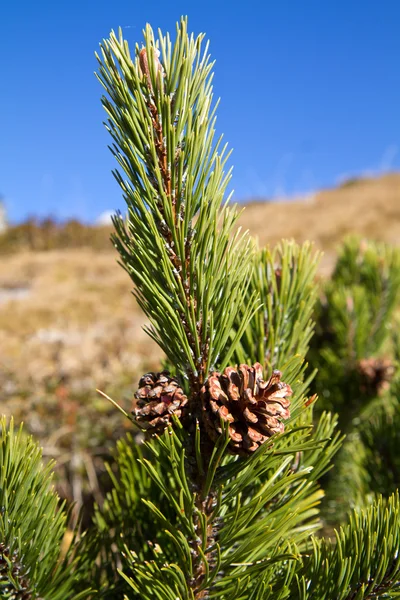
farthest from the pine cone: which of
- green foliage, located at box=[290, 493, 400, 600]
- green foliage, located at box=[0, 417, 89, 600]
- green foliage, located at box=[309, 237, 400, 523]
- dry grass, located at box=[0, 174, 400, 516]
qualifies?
dry grass, located at box=[0, 174, 400, 516]

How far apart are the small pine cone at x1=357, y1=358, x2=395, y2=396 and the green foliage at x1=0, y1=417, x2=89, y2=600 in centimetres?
123

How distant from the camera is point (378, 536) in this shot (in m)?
0.79

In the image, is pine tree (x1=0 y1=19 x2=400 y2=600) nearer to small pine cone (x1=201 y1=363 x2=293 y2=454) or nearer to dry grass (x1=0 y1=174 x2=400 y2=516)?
small pine cone (x1=201 y1=363 x2=293 y2=454)

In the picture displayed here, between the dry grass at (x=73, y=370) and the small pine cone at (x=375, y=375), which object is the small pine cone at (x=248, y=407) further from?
the small pine cone at (x=375, y=375)

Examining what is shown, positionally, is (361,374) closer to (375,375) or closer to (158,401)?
(375,375)

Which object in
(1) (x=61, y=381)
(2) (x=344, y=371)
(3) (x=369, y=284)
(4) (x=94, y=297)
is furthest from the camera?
(4) (x=94, y=297)

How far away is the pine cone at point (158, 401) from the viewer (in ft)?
2.44

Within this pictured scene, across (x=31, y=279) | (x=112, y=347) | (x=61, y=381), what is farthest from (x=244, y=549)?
(x=31, y=279)

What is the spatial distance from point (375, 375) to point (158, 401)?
122 cm

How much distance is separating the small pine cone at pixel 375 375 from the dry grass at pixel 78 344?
0.79 meters

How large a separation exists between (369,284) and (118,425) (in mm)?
2548

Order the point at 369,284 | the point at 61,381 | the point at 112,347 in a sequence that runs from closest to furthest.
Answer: the point at 369,284, the point at 61,381, the point at 112,347

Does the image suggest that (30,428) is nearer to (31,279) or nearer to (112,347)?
(112,347)

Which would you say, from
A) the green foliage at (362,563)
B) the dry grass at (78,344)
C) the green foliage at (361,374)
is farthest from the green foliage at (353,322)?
the green foliage at (362,563)
